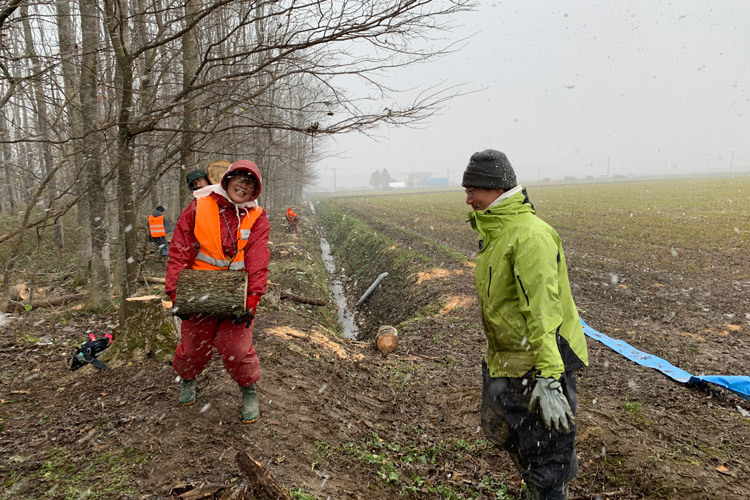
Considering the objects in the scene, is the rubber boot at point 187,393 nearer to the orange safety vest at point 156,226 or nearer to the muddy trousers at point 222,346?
the muddy trousers at point 222,346

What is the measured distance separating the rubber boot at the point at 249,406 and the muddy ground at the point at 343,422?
0.06 m

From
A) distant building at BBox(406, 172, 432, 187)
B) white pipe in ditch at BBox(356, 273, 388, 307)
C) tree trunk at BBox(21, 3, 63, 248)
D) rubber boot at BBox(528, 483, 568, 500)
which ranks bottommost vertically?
white pipe in ditch at BBox(356, 273, 388, 307)

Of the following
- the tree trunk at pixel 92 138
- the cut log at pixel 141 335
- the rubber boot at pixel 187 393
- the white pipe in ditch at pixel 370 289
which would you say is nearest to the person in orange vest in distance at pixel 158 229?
the tree trunk at pixel 92 138

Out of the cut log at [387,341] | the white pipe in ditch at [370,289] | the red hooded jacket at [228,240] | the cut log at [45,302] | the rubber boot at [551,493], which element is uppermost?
the red hooded jacket at [228,240]

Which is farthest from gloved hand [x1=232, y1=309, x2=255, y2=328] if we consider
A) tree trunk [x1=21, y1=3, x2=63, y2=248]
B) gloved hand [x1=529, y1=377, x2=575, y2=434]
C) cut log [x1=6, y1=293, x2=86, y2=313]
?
cut log [x1=6, y1=293, x2=86, y2=313]

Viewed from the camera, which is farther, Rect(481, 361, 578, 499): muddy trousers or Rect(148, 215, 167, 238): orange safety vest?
Rect(148, 215, 167, 238): orange safety vest

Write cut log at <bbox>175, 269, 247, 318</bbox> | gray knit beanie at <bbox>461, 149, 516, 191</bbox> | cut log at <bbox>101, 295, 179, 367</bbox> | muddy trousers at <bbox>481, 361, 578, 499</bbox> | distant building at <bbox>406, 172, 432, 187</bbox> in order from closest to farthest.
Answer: muddy trousers at <bbox>481, 361, 578, 499</bbox>
gray knit beanie at <bbox>461, 149, 516, 191</bbox>
cut log at <bbox>175, 269, 247, 318</bbox>
cut log at <bbox>101, 295, 179, 367</bbox>
distant building at <bbox>406, 172, 432, 187</bbox>

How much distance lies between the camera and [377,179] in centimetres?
15162

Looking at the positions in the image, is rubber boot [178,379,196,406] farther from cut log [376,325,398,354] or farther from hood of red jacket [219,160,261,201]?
cut log [376,325,398,354]

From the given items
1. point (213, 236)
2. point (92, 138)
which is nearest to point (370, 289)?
point (92, 138)

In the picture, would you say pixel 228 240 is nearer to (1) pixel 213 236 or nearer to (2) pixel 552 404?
(1) pixel 213 236

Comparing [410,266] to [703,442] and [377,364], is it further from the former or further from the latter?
[703,442]

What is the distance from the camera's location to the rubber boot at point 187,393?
3.55 meters

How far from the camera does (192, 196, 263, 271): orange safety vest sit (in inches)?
124
